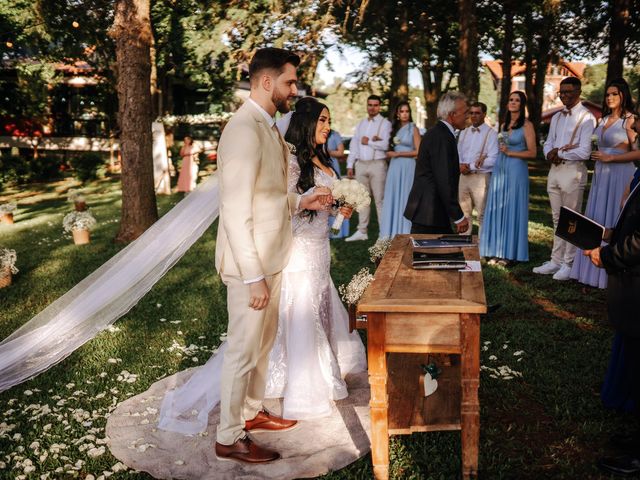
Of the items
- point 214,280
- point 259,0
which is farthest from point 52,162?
point 214,280

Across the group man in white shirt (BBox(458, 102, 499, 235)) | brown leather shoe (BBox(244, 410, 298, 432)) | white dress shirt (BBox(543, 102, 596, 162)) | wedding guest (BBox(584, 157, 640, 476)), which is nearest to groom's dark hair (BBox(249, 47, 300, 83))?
wedding guest (BBox(584, 157, 640, 476))

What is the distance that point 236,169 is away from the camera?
336 cm

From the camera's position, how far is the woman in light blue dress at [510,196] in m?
8.80

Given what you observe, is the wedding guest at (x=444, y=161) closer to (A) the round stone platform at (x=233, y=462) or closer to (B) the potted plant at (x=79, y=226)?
(A) the round stone platform at (x=233, y=462)

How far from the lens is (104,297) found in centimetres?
482

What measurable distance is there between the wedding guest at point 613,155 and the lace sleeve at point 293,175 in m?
4.35

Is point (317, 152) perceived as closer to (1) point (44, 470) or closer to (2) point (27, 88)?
(1) point (44, 470)

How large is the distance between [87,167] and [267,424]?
22.3 meters

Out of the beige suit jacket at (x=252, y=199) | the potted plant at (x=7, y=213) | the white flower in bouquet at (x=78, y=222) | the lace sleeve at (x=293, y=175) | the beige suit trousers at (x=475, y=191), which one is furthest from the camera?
the potted plant at (x=7, y=213)

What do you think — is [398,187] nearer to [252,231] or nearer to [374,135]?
[374,135]

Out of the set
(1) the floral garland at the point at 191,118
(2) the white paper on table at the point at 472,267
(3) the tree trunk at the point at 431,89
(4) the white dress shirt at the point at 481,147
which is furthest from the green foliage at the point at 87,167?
(2) the white paper on table at the point at 472,267

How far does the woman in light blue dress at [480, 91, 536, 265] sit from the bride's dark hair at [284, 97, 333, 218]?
→ 512cm

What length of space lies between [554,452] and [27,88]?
30.3 metres

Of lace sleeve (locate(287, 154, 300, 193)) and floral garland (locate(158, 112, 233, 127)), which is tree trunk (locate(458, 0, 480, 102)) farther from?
floral garland (locate(158, 112, 233, 127))
